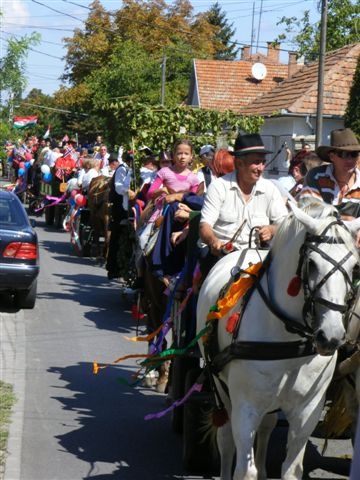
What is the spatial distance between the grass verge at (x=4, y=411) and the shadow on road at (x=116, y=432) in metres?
0.45

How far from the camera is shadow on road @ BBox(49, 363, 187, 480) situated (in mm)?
7500

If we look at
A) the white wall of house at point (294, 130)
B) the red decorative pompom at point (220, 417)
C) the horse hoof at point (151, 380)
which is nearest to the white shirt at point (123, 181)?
the horse hoof at point (151, 380)

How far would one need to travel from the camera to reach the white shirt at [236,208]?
6.92 metres

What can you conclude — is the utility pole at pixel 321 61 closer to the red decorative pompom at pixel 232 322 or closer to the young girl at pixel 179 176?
the young girl at pixel 179 176

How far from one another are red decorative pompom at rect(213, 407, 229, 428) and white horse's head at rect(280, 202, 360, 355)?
1190mm

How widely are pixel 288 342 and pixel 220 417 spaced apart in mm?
931

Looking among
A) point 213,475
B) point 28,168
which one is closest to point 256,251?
point 213,475

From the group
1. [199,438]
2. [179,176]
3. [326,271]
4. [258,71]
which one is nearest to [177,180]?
[179,176]

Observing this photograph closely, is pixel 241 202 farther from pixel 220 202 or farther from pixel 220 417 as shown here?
pixel 220 417

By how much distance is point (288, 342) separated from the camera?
580 cm

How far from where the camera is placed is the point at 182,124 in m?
16.5

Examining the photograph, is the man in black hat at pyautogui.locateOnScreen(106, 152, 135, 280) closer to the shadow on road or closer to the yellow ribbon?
the shadow on road

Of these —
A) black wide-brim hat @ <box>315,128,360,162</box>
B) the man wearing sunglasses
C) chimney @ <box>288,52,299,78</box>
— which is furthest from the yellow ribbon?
chimney @ <box>288,52,299,78</box>

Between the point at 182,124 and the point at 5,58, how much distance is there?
7.32m
